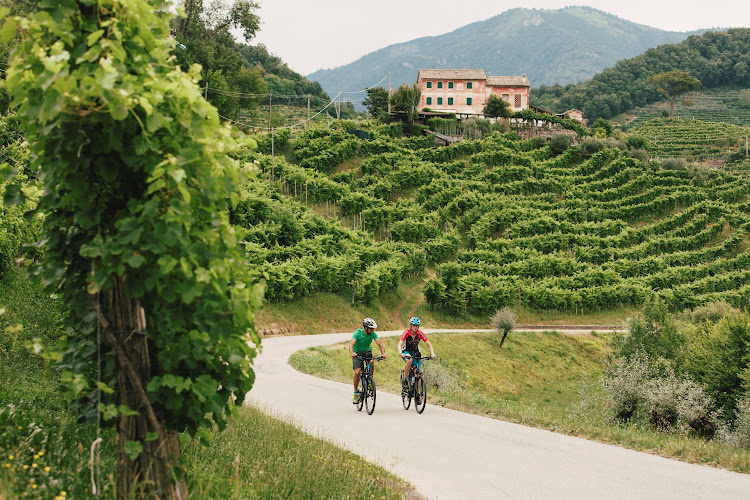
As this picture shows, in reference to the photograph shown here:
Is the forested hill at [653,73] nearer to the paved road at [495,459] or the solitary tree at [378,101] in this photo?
the solitary tree at [378,101]

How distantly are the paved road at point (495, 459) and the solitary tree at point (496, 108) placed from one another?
69.9m

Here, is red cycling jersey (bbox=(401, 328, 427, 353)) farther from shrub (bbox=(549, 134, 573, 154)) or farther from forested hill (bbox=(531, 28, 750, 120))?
forested hill (bbox=(531, 28, 750, 120))

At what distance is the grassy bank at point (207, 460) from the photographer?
15.7 ft

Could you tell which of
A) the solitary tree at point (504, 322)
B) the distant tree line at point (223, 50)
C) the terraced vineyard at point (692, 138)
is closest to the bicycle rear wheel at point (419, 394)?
the solitary tree at point (504, 322)

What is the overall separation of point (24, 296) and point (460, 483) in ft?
43.8

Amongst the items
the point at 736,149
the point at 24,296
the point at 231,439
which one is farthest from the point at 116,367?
the point at 736,149

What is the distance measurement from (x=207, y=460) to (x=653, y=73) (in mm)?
149268

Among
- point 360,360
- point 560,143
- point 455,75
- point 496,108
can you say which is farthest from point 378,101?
point 360,360

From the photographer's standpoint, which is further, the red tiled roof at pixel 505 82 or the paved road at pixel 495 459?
the red tiled roof at pixel 505 82

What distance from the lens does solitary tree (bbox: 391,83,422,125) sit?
244 feet

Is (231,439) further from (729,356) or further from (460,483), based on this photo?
(729,356)

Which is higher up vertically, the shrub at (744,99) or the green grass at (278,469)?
the shrub at (744,99)

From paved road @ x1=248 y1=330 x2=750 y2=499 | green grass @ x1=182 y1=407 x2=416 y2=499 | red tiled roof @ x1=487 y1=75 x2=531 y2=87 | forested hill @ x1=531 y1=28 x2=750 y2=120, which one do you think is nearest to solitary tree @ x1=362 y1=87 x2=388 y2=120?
red tiled roof @ x1=487 y1=75 x2=531 y2=87

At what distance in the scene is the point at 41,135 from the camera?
426 centimetres
